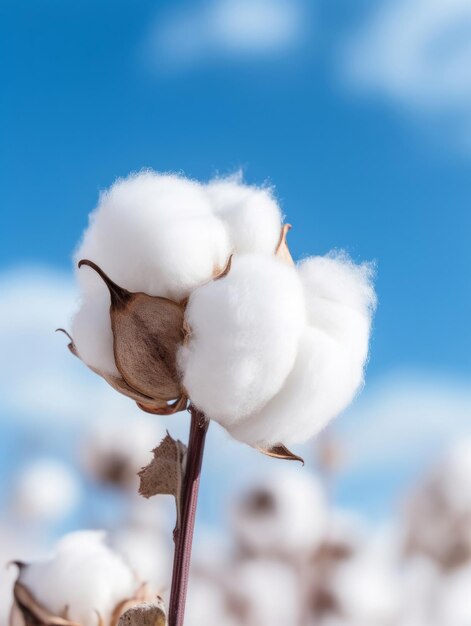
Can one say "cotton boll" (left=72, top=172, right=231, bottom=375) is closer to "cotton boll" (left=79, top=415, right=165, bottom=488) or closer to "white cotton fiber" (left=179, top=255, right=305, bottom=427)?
"white cotton fiber" (left=179, top=255, right=305, bottom=427)

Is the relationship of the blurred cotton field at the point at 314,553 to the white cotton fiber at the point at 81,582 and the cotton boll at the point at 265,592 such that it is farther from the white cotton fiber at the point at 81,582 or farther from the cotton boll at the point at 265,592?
the white cotton fiber at the point at 81,582

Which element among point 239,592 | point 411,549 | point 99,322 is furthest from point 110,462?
point 99,322

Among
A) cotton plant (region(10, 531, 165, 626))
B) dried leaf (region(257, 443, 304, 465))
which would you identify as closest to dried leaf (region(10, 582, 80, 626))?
cotton plant (region(10, 531, 165, 626))

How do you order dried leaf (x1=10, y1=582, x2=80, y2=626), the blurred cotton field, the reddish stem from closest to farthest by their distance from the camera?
the reddish stem
dried leaf (x1=10, y1=582, x2=80, y2=626)
the blurred cotton field

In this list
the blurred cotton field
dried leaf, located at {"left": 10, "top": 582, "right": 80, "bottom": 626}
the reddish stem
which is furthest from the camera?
the blurred cotton field

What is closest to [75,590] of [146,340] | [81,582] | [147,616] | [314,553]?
[81,582]

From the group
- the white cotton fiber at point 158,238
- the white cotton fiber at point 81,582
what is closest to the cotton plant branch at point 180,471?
the white cotton fiber at point 158,238
